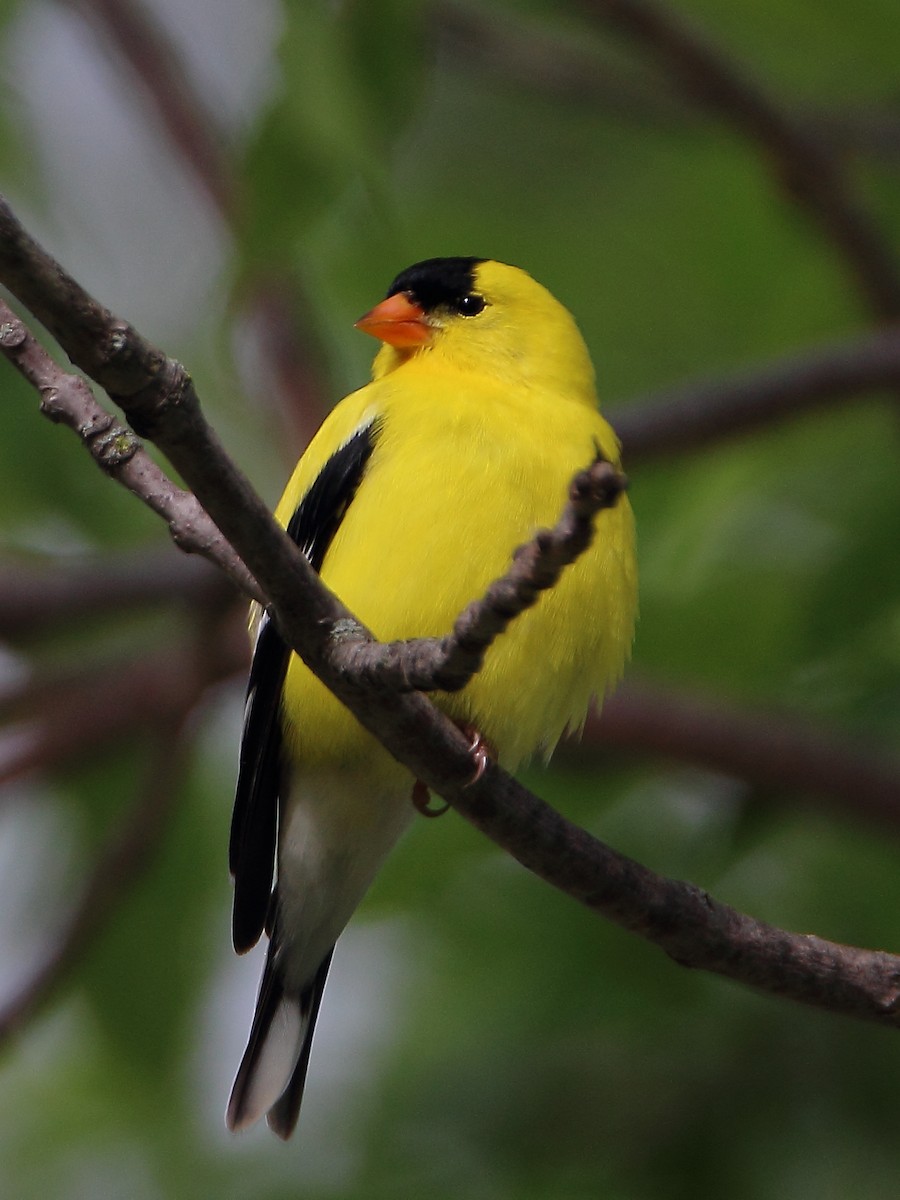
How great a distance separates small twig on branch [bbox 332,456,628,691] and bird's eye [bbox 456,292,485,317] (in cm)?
225

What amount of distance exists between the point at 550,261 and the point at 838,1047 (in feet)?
9.08

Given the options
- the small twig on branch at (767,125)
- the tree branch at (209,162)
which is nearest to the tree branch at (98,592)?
the tree branch at (209,162)

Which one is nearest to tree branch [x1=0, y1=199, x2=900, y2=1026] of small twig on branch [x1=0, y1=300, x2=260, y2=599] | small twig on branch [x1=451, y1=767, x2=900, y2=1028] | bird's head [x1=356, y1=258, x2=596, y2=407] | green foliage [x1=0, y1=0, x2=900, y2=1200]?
small twig on branch [x1=451, y1=767, x2=900, y2=1028]

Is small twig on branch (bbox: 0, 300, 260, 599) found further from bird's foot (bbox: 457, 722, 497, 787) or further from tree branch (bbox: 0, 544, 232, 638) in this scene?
tree branch (bbox: 0, 544, 232, 638)

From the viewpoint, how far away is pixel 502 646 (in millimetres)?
3322

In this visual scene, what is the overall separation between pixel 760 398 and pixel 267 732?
1591 mm

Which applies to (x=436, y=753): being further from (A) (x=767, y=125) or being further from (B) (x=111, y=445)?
(A) (x=767, y=125)

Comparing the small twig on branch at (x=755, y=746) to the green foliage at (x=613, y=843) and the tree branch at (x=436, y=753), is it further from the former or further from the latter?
the tree branch at (x=436, y=753)

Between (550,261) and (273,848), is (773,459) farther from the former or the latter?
(273,848)

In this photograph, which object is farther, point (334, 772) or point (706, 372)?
point (706, 372)

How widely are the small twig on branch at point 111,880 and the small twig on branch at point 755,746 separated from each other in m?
1.11

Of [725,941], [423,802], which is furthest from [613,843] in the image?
[725,941]

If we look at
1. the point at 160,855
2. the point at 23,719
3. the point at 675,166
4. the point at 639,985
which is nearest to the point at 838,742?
the point at 639,985

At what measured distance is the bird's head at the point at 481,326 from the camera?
4.05m
